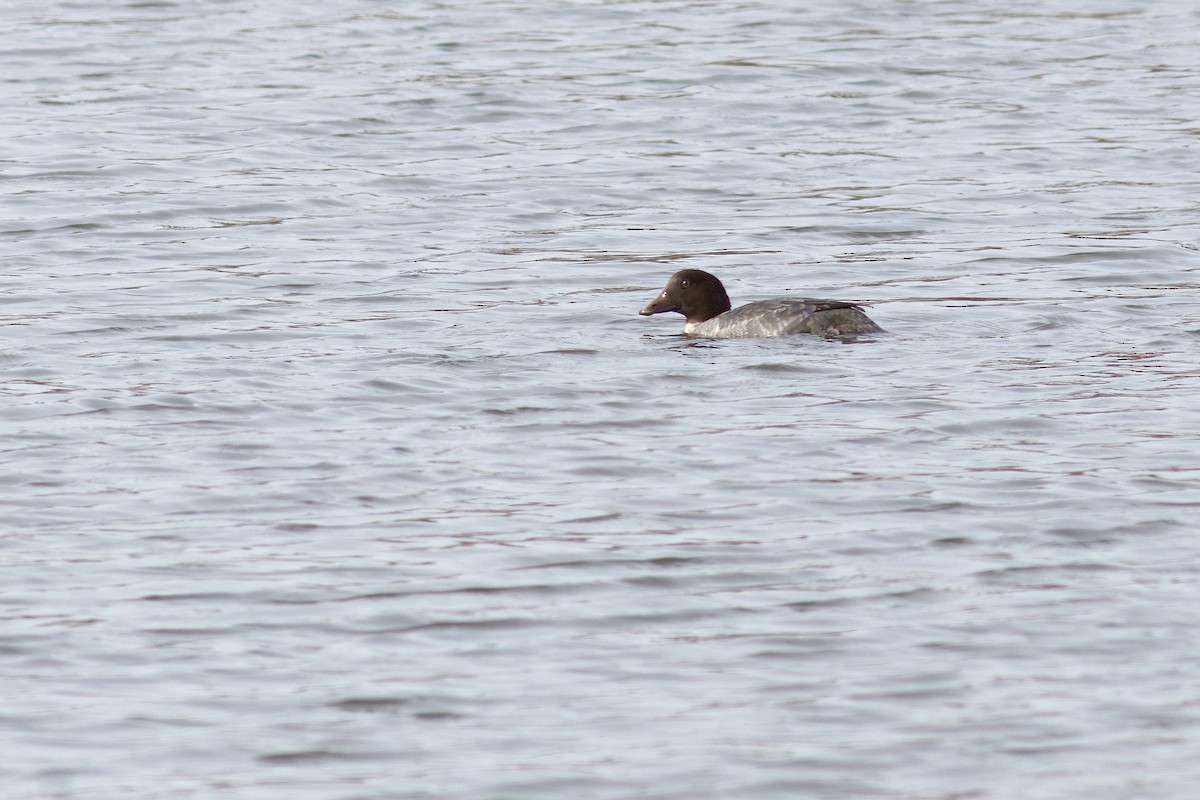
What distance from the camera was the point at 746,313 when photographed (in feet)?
45.9

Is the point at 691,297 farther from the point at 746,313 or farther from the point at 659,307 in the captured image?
the point at 746,313

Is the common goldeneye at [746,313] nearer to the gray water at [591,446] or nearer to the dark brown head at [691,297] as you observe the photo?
the dark brown head at [691,297]

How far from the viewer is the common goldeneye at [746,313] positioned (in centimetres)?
1351

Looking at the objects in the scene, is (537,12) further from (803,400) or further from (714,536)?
(714,536)

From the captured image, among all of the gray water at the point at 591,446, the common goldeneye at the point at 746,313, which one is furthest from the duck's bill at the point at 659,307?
the gray water at the point at 591,446

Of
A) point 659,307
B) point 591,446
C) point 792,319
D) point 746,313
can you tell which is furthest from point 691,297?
point 591,446

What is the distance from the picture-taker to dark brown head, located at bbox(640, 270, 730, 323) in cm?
1440

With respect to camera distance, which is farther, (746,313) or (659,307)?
(659,307)

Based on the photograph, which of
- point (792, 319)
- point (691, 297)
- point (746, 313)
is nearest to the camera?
point (792, 319)

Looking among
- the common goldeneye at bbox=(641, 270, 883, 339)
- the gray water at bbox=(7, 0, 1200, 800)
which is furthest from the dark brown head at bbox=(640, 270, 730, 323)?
the gray water at bbox=(7, 0, 1200, 800)

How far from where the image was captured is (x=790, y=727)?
7270 millimetres

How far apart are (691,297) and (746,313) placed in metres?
0.57

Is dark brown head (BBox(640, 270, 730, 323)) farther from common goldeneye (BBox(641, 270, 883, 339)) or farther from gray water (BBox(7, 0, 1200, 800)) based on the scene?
gray water (BBox(7, 0, 1200, 800))

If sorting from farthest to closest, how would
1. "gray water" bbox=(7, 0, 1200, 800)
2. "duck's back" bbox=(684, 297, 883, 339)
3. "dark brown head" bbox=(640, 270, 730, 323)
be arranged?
1. "dark brown head" bbox=(640, 270, 730, 323)
2. "duck's back" bbox=(684, 297, 883, 339)
3. "gray water" bbox=(7, 0, 1200, 800)
